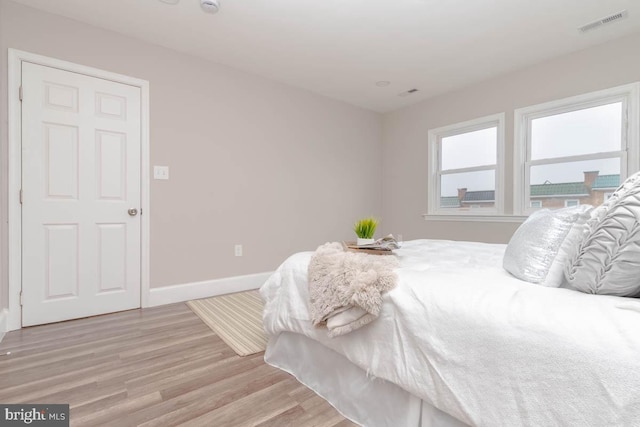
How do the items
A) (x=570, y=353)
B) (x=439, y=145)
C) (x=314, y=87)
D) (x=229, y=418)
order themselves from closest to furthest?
(x=570, y=353) → (x=229, y=418) → (x=314, y=87) → (x=439, y=145)

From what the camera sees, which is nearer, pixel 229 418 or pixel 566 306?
pixel 566 306

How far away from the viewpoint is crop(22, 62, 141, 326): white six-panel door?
2.29 meters

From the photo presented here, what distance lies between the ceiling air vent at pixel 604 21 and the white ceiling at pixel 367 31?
5cm

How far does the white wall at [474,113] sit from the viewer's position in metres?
2.75

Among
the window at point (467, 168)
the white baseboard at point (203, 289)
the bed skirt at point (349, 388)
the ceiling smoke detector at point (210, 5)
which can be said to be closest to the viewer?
the bed skirt at point (349, 388)

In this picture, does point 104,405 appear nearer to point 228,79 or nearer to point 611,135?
point 228,79

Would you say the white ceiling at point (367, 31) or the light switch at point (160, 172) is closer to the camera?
the white ceiling at point (367, 31)

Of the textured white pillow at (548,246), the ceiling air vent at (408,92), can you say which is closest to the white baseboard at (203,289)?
the textured white pillow at (548,246)

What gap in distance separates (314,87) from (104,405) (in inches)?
141

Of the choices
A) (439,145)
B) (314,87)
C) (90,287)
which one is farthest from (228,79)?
(439,145)

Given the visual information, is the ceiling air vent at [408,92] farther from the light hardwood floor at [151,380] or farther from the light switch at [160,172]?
the light hardwood floor at [151,380]

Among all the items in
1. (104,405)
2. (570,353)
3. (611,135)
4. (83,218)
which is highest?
(611,135)

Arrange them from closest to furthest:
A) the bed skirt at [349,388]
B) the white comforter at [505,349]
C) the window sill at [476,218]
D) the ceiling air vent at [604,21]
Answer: the white comforter at [505,349] < the bed skirt at [349,388] < the ceiling air vent at [604,21] < the window sill at [476,218]

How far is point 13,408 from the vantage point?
1.29 meters
